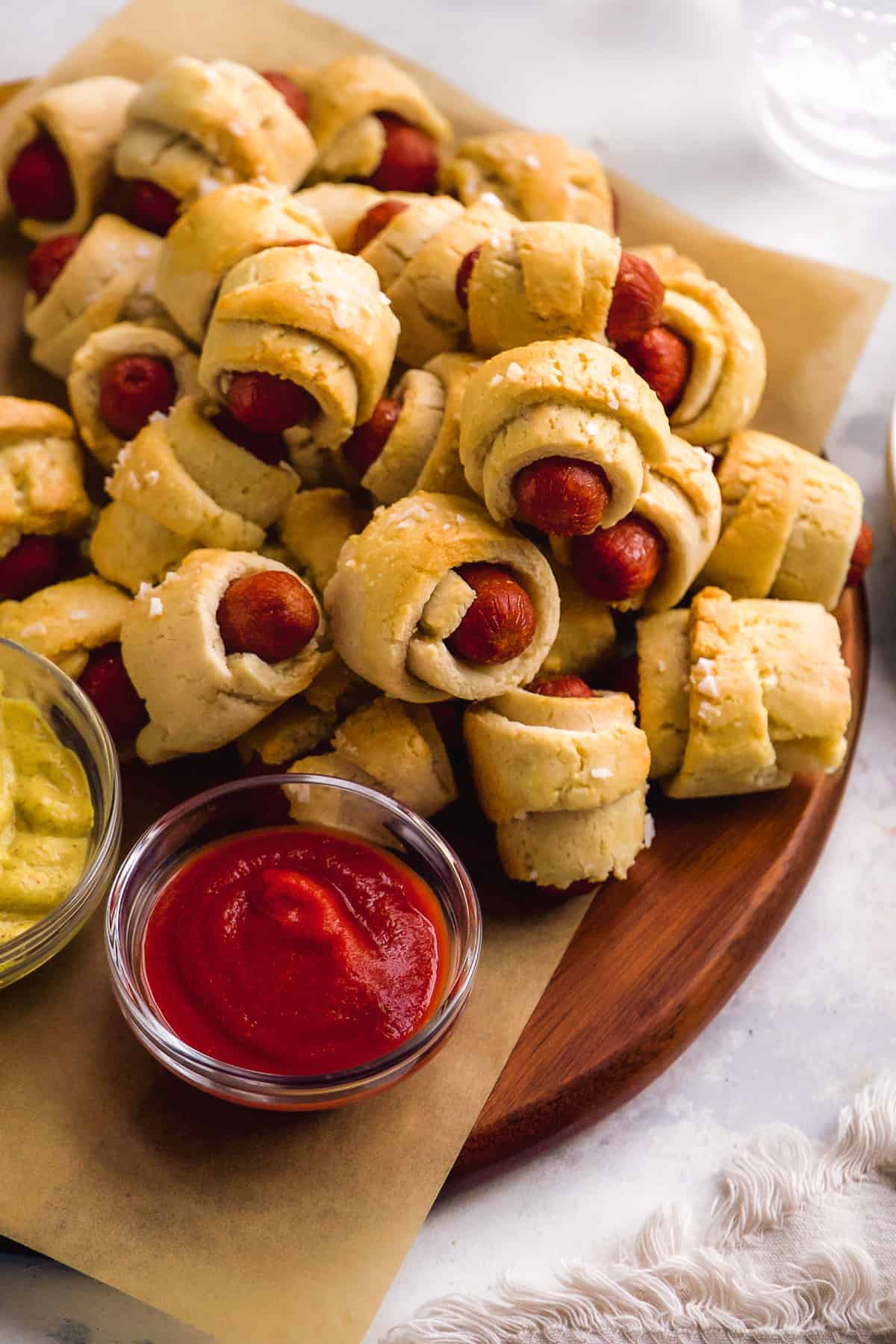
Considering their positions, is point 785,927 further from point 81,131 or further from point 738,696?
point 81,131

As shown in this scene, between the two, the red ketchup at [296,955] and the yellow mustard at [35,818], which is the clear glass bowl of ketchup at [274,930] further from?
the yellow mustard at [35,818]

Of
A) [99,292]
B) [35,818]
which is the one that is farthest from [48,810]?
[99,292]

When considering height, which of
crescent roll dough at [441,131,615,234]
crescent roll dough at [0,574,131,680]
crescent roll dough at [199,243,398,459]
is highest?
crescent roll dough at [441,131,615,234]

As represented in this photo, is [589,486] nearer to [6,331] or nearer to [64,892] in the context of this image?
[64,892]

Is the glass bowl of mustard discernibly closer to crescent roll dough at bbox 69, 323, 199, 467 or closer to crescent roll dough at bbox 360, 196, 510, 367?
crescent roll dough at bbox 69, 323, 199, 467

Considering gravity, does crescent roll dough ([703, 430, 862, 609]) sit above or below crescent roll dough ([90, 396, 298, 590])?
above

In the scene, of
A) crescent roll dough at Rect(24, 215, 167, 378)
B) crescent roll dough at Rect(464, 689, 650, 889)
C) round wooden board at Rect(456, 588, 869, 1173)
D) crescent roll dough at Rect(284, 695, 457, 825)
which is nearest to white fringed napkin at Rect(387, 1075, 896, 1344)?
round wooden board at Rect(456, 588, 869, 1173)

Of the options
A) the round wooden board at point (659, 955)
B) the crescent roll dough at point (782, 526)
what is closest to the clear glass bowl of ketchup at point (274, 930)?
the round wooden board at point (659, 955)
